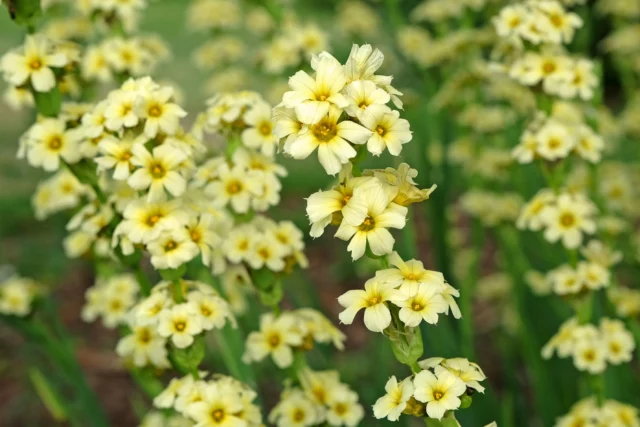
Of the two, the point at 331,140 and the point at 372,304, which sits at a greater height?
the point at 331,140

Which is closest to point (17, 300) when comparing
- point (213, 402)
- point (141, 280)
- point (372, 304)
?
point (141, 280)

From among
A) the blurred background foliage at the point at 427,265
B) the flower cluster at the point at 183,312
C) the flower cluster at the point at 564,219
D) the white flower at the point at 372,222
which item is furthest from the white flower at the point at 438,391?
the flower cluster at the point at 564,219

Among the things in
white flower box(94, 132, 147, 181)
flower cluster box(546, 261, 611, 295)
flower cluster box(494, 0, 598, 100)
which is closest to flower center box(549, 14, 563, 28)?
flower cluster box(494, 0, 598, 100)

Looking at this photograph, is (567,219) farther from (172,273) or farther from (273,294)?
(172,273)

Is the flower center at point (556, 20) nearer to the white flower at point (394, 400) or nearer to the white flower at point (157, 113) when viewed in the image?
the white flower at point (157, 113)

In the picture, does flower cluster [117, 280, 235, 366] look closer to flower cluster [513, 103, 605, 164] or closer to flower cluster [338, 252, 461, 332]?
flower cluster [338, 252, 461, 332]

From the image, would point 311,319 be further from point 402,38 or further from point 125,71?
point 402,38
